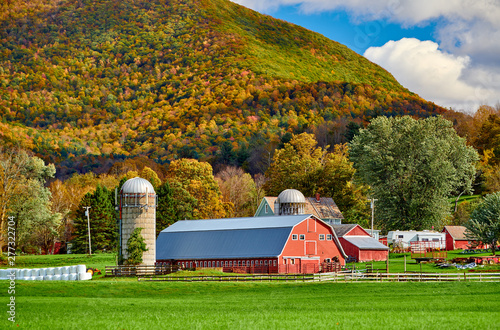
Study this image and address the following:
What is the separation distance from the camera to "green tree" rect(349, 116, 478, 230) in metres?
84.4

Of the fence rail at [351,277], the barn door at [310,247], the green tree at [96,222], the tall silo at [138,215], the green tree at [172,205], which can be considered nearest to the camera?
the fence rail at [351,277]

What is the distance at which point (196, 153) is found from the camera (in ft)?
606

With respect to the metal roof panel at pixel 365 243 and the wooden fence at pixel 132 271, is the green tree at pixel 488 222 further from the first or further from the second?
the wooden fence at pixel 132 271

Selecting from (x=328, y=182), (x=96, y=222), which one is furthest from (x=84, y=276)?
(x=328, y=182)

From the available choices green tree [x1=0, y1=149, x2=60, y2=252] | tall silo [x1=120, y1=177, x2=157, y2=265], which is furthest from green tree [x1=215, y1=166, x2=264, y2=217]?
tall silo [x1=120, y1=177, x2=157, y2=265]

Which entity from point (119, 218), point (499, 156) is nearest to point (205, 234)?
point (119, 218)

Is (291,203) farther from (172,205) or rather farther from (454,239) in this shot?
(454,239)

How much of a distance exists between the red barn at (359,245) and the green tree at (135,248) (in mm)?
27646

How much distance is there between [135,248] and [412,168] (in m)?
35.6

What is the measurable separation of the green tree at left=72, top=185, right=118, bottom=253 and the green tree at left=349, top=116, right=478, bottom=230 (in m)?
44.2

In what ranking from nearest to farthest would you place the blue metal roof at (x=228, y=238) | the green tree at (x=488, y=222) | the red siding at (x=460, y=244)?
the green tree at (x=488, y=222) < the blue metal roof at (x=228, y=238) < the red siding at (x=460, y=244)

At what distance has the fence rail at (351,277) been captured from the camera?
54.1 meters

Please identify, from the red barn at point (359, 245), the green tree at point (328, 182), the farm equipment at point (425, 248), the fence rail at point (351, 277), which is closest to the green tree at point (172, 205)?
the green tree at point (328, 182)

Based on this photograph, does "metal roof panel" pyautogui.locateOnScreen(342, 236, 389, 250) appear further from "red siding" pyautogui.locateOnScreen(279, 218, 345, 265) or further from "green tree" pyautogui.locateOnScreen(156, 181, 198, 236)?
"green tree" pyautogui.locateOnScreen(156, 181, 198, 236)
